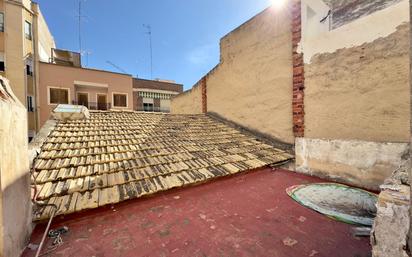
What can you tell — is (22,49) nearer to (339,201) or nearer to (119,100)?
(119,100)

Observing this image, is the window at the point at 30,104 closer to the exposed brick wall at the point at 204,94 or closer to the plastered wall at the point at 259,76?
the exposed brick wall at the point at 204,94

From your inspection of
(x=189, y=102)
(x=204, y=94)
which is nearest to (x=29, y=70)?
(x=189, y=102)

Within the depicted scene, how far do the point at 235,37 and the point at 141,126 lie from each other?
5455mm

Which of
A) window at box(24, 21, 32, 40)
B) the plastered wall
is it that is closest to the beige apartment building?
window at box(24, 21, 32, 40)

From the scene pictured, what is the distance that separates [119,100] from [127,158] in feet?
68.0

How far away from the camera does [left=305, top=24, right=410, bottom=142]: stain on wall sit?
354cm

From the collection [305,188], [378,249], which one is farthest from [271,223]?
[305,188]

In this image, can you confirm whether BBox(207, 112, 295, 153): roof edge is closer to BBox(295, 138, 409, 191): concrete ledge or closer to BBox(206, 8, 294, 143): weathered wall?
BBox(206, 8, 294, 143): weathered wall

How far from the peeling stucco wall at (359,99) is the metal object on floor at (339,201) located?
0.50 m

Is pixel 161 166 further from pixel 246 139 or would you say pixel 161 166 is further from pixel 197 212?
pixel 246 139

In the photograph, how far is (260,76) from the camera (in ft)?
21.8

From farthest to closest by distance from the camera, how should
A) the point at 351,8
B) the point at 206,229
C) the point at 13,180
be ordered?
1. the point at 351,8
2. the point at 206,229
3. the point at 13,180

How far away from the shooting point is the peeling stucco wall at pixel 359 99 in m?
3.49

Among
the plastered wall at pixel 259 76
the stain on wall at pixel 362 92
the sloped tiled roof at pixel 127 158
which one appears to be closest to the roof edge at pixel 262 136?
the plastered wall at pixel 259 76
